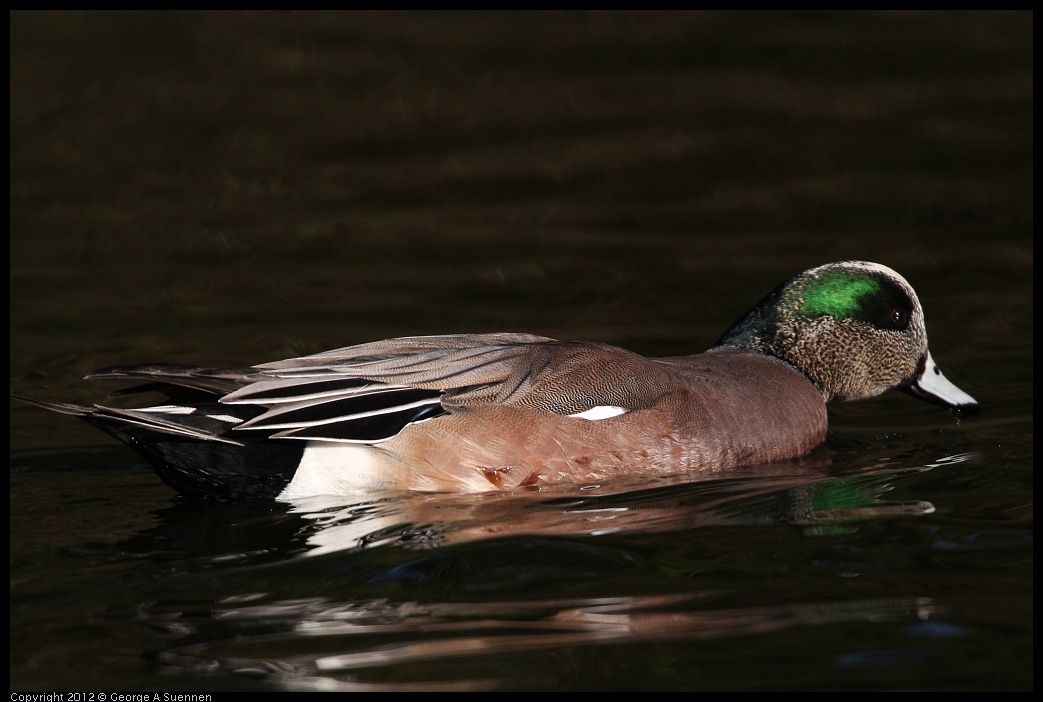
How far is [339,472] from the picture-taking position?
4.97m

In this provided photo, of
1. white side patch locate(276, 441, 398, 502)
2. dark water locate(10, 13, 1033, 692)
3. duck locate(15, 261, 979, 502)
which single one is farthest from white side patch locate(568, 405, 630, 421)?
white side patch locate(276, 441, 398, 502)

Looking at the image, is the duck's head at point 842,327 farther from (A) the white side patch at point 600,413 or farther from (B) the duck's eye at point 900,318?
(A) the white side patch at point 600,413

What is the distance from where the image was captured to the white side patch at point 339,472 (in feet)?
16.3

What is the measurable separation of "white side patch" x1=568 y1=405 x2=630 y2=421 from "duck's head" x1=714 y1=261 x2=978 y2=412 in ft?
→ 3.64

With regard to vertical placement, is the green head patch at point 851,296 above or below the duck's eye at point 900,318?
above

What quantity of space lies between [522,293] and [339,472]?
3.05 meters

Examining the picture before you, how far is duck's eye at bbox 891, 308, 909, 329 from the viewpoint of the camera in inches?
238

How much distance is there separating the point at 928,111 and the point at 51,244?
6.44 m

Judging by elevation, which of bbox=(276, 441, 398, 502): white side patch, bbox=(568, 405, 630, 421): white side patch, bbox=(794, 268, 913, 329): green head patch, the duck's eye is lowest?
bbox=(276, 441, 398, 502): white side patch

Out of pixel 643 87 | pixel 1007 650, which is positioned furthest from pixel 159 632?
pixel 643 87

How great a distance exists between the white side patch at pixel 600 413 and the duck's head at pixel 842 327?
1111 millimetres

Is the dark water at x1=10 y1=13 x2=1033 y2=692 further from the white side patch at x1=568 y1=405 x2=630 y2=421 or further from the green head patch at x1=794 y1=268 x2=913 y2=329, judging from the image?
the green head patch at x1=794 y1=268 x2=913 y2=329

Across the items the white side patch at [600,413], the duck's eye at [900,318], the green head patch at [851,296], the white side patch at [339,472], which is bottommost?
the white side patch at [339,472]

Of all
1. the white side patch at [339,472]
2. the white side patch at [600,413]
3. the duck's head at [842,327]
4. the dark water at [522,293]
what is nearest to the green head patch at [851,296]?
the duck's head at [842,327]
